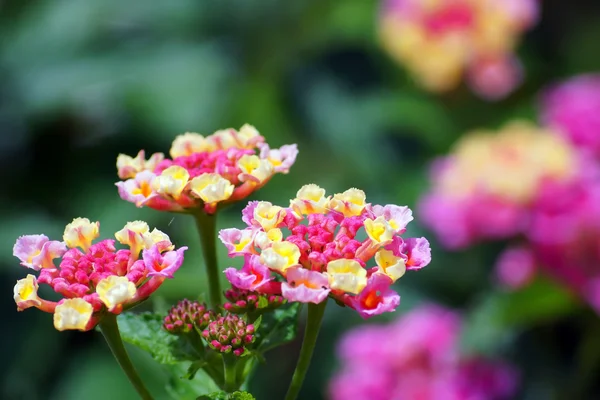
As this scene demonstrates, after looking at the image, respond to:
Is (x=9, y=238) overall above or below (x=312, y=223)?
below

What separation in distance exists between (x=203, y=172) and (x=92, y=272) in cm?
15

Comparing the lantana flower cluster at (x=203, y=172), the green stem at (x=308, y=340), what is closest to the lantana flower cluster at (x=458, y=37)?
the lantana flower cluster at (x=203, y=172)

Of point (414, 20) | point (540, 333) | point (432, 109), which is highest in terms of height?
point (414, 20)

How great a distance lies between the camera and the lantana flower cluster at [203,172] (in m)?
0.74

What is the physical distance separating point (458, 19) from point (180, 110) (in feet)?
2.60

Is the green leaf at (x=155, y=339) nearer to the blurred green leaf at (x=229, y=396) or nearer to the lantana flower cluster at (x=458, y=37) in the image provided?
the blurred green leaf at (x=229, y=396)

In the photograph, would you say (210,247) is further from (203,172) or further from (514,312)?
(514,312)

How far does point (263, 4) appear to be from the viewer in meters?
2.96

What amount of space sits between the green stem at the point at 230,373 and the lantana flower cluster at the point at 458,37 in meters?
1.77

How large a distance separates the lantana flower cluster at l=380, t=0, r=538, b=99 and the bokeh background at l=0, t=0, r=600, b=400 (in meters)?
0.16

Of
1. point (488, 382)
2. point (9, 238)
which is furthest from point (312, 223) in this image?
point (9, 238)

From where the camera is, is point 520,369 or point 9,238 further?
point 9,238

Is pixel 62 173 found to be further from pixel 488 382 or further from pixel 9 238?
pixel 488 382

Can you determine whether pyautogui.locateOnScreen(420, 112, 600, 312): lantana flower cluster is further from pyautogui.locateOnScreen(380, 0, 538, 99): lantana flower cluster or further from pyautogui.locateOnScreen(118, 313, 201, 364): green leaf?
pyautogui.locateOnScreen(118, 313, 201, 364): green leaf
